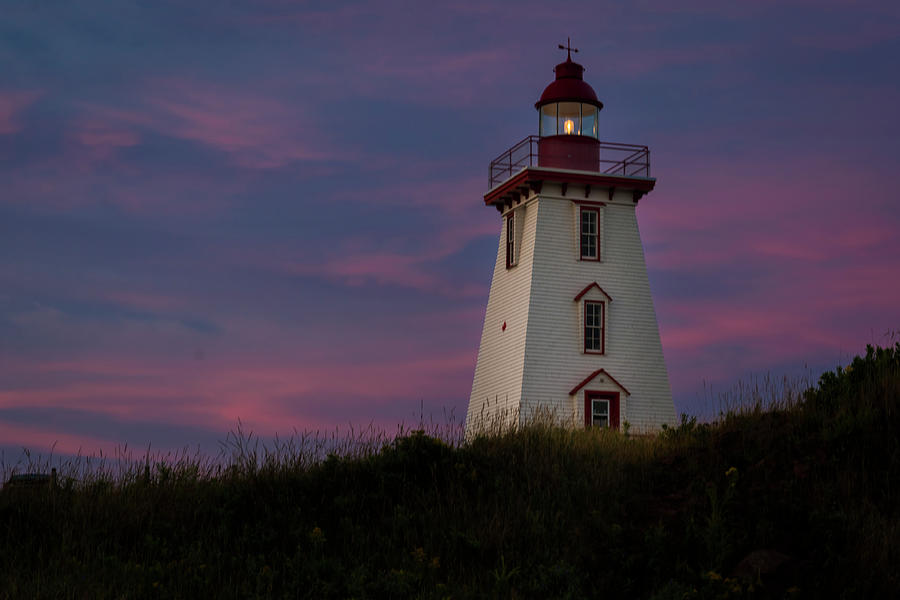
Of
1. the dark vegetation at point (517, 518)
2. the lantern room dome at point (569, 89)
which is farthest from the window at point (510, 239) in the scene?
the dark vegetation at point (517, 518)

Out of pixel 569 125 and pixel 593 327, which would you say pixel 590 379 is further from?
pixel 569 125

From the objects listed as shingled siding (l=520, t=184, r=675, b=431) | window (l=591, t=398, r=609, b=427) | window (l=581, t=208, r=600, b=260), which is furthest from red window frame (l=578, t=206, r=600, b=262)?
window (l=591, t=398, r=609, b=427)

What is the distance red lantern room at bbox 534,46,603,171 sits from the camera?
3341cm

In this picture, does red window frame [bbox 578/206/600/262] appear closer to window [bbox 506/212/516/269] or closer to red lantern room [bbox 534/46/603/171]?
red lantern room [bbox 534/46/603/171]

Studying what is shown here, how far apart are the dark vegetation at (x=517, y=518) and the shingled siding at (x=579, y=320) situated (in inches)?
485

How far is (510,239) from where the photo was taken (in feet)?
111

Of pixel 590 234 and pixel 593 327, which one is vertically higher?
pixel 590 234

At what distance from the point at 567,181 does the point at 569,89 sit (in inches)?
141

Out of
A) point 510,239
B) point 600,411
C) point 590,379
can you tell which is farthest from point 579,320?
point 510,239

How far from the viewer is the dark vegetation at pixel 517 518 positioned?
43.0 feet

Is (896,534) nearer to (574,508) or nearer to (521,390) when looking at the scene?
(574,508)

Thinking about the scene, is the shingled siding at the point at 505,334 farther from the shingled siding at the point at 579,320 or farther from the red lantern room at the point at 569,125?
the red lantern room at the point at 569,125

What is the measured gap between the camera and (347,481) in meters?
16.6

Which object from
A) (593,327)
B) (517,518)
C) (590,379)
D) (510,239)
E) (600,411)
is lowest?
(517,518)
